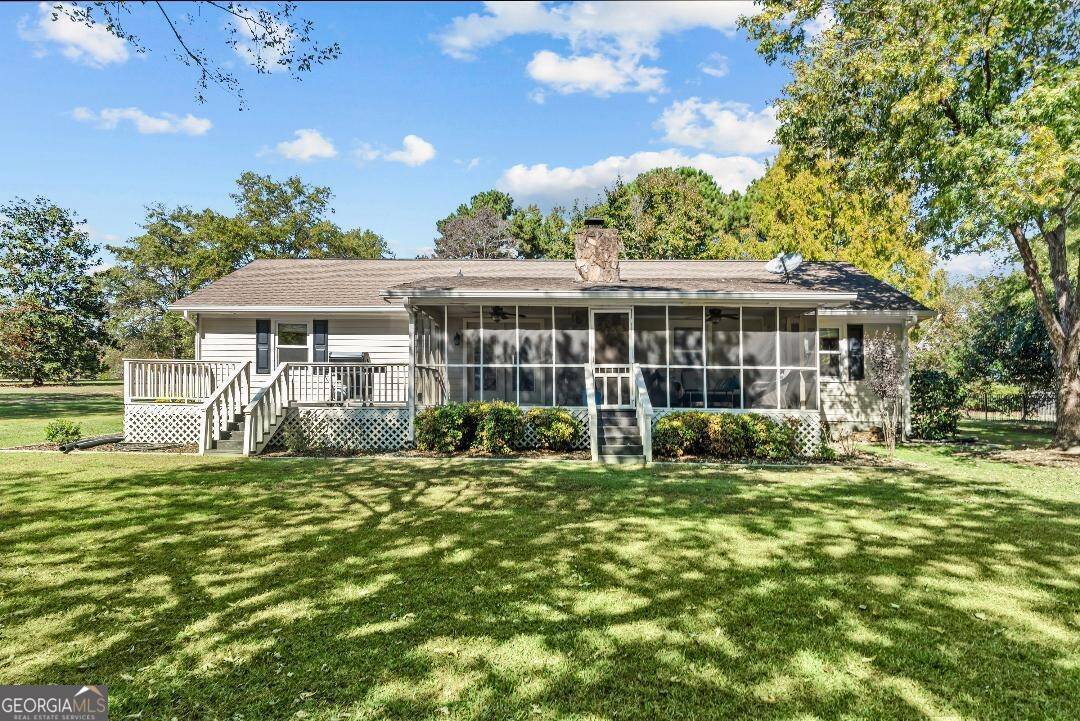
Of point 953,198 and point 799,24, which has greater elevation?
point 799,24

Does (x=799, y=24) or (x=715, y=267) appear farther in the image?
(x=715, y=267)

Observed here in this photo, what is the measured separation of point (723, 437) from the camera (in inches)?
454

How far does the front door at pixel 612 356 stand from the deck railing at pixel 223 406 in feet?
27.4

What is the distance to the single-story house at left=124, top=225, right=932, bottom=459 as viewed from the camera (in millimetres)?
12328

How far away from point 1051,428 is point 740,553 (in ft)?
63.7

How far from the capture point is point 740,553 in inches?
212

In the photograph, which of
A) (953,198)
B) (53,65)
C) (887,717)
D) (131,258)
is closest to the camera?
(887,717)

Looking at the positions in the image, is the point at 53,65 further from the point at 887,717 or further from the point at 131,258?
the point at 131,258

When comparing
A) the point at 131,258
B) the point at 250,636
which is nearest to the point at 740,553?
the point at 250,636

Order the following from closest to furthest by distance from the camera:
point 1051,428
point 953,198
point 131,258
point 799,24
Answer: point 953,198
point 799,24
point 1051,428
point 131,258

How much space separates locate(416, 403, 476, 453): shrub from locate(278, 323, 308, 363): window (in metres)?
5.88

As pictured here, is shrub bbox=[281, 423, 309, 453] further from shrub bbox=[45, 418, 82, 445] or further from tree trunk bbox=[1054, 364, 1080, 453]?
tree trunk bbox=[1054, 364, 1080, 453]

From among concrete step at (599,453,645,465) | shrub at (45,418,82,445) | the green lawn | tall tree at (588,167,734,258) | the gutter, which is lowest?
concrete step at (599,453,645,465)

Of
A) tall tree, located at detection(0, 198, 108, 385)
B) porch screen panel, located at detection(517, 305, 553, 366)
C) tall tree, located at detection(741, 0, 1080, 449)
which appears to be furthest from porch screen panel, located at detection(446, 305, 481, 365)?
tall tree, located at detection(0, 198, 108, 385)
